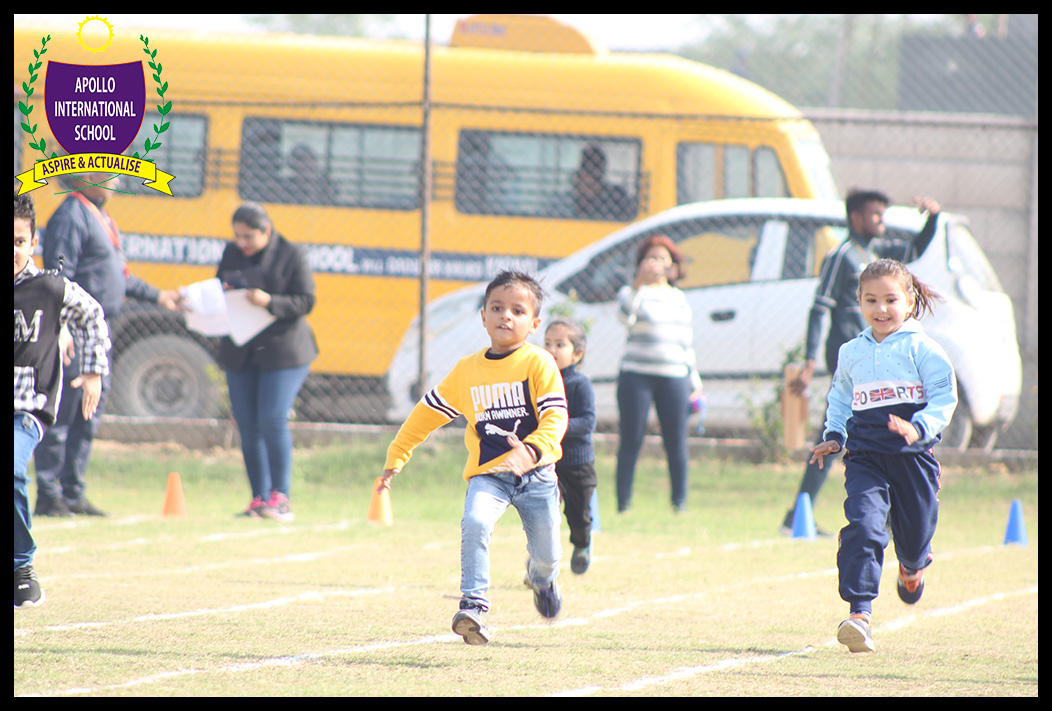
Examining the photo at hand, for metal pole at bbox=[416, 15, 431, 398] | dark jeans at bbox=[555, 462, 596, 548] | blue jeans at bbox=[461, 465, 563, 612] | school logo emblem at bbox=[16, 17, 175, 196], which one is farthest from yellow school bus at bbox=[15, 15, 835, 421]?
blue jeans at bbox=[461, 465, 563, 612]

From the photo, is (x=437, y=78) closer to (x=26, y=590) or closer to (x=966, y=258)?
(x=966, y=258)

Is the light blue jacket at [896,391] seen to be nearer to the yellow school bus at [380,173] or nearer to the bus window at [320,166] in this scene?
the yellow school bus at [380,173]

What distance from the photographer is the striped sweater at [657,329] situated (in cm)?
803

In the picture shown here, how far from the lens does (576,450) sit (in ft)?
18.3

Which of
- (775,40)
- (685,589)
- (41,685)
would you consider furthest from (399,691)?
(775,40)

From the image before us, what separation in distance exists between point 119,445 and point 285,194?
2.60 metres

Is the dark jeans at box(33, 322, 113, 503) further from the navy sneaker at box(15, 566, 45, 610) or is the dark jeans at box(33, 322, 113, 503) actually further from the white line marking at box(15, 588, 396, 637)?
the white line marking at box(15, 588, 396, 637)

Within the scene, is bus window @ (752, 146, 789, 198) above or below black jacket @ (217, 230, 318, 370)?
above

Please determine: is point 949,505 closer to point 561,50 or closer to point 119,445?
point 561,50

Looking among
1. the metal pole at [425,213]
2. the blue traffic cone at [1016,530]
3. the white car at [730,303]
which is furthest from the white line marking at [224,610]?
the white car at [730,303]

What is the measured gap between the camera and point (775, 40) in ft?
145

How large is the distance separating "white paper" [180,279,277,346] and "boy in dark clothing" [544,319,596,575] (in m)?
2.64

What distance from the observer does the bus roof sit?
10.9 meters

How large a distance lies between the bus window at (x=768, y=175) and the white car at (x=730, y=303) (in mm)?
789
